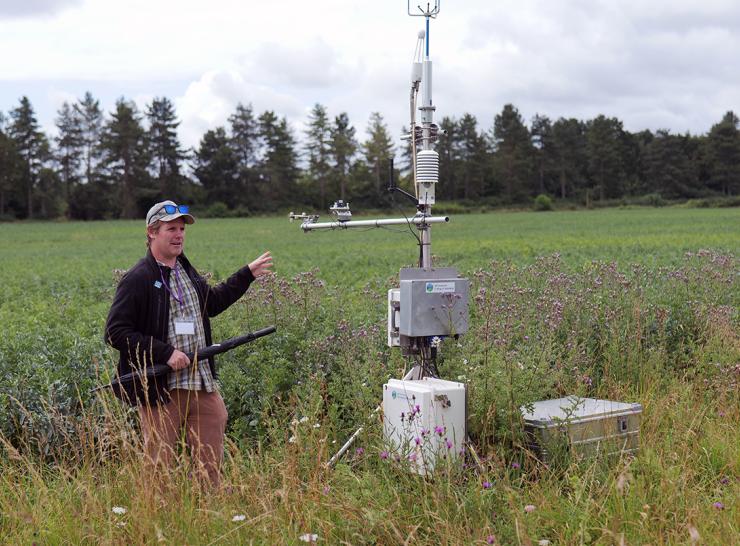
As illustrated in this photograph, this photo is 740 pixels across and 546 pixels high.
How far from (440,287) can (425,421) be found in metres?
0.79

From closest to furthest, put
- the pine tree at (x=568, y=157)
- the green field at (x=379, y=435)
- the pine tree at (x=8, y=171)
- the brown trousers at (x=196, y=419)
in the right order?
the green field at (x=379, y=435), the brown trousers at (x=196, y=419), the pine tree at (x=8, y=171), the pine tree at (x=568, y=157)

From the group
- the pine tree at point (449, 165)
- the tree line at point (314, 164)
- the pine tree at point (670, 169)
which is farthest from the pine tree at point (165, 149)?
the pine tree at point (670, 169)

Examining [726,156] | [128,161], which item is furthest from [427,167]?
[726,156]

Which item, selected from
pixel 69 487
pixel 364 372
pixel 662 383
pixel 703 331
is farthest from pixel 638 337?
pixel 69 487

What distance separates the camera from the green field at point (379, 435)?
3.91 m

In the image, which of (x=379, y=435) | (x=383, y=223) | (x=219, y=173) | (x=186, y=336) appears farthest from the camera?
(x=219, y=173)

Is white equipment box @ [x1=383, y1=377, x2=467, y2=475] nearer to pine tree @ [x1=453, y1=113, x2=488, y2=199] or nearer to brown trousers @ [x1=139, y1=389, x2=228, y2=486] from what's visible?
brown trousers @ [x1=139, y1=389, x2=228, y2=486]

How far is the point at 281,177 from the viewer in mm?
95750

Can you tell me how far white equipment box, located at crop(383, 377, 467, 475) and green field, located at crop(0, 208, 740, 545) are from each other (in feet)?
Result: 0.42

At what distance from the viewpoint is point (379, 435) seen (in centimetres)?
498

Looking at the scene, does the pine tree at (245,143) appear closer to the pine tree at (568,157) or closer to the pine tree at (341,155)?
the pine tree at (341,155)

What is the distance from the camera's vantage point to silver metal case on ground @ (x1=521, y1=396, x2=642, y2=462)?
15.6 feet

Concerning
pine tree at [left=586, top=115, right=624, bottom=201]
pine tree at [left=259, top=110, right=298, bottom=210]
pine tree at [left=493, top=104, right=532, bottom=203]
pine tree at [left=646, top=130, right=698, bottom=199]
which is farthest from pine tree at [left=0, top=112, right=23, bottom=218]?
pine tree at [left=646, top=130, right=698, bottom=199]

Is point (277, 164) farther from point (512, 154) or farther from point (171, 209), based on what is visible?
point (171, 209)
